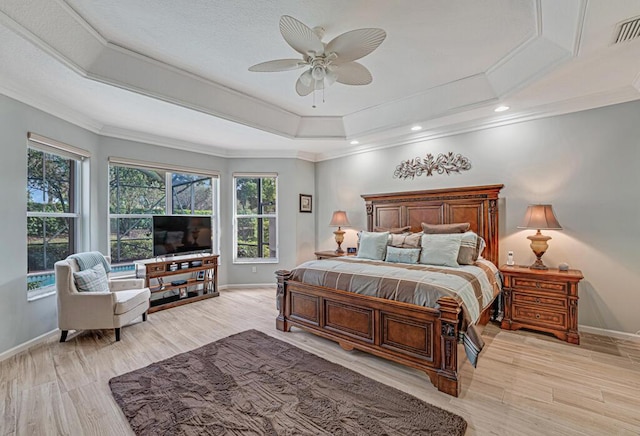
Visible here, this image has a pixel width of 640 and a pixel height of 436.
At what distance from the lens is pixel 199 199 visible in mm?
5402

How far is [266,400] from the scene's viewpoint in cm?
217

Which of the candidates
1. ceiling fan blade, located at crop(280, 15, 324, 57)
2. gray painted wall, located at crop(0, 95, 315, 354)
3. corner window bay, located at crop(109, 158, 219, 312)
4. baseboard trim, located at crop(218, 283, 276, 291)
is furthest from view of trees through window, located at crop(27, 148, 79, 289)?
ceiling fan blade, located at crop(280, 15, 324, 57)

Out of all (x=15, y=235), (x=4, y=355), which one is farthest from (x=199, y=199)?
(x=4, y=355)

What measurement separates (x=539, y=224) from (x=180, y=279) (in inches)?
210

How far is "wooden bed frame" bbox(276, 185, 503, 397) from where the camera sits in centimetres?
228

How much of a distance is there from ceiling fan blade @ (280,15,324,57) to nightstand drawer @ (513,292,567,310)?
11.3 ft

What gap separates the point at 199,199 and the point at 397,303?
425 centimetres

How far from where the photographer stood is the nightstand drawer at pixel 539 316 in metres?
3.15

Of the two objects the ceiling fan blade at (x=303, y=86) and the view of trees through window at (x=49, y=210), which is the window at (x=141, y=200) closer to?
the view of trees through window at (x=49, y=210)

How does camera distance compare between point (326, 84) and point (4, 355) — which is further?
point (4, 355)

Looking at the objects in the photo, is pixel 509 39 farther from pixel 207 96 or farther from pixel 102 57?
pixel 102 57

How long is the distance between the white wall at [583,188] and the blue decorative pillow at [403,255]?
1.29 m

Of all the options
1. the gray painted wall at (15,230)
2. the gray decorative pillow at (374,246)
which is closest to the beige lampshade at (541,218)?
the gray decorative pillow at (374,246)

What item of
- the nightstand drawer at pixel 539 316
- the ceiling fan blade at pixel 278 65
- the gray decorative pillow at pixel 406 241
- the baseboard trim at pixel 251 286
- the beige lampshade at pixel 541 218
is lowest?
the baseboard trim at pixel 251 286
